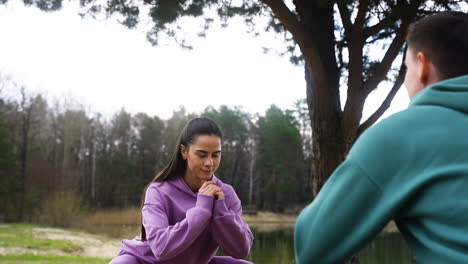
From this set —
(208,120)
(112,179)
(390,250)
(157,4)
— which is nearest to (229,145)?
(112,179)

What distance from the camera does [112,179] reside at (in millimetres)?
30516

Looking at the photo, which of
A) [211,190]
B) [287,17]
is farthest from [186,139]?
[287,17]

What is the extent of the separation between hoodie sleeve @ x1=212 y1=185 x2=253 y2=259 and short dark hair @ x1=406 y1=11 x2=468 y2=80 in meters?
1.24

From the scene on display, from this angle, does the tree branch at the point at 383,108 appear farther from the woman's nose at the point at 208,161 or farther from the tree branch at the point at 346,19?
the woman's nose at the point at 208,161

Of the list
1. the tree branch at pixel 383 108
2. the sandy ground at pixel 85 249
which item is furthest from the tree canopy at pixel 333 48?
the sandy ground at pixel 85 249

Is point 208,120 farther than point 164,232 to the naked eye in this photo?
Yes

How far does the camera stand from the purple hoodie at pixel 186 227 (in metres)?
1.92

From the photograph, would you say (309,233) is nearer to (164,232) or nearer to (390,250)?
(164,232)

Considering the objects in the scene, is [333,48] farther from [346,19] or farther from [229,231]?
[229,231]

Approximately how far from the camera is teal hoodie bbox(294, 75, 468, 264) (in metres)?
0.80

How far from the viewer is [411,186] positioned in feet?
2.68

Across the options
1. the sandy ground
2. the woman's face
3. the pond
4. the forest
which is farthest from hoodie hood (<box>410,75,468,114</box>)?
the forest

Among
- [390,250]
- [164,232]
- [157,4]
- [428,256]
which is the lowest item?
[390,250]

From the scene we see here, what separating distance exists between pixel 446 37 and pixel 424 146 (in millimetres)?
238
